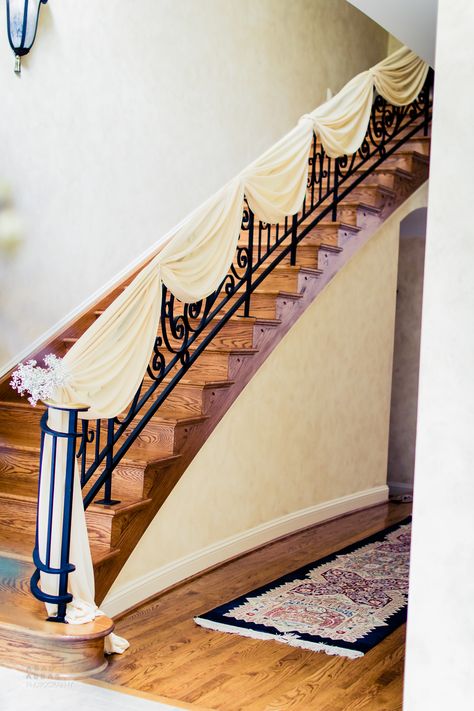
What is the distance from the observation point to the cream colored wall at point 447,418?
2824mm

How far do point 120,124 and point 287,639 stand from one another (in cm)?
347

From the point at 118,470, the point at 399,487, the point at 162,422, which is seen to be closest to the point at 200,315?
the point at 162,422

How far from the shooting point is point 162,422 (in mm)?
4527

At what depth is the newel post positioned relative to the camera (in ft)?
11.3

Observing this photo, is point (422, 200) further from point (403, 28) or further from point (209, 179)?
point (403, 28)

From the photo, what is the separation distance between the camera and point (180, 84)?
6230mm

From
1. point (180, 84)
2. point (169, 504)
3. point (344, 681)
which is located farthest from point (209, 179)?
point (344, 681)

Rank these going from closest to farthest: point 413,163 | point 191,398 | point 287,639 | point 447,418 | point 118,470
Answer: point 447,418 < point 287,639 < point 118,470 < point 191,398 < point 413,163

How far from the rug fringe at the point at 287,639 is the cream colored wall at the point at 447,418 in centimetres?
→ 86

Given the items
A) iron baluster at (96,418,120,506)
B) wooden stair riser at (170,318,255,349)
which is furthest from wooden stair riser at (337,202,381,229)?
iron baluster at (96,418,120,506)

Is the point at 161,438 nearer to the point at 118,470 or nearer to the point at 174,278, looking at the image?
the point at 118,470

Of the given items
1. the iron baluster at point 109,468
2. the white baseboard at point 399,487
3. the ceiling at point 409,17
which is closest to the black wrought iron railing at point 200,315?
the iron baluster at point 109,468

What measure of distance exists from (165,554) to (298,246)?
2.44 metres

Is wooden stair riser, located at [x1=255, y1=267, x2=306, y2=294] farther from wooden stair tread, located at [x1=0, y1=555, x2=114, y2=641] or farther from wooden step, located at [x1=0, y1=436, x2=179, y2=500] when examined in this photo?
wooden stair tread, located at [x1=0, y1=555, x2=114, y2=641]
